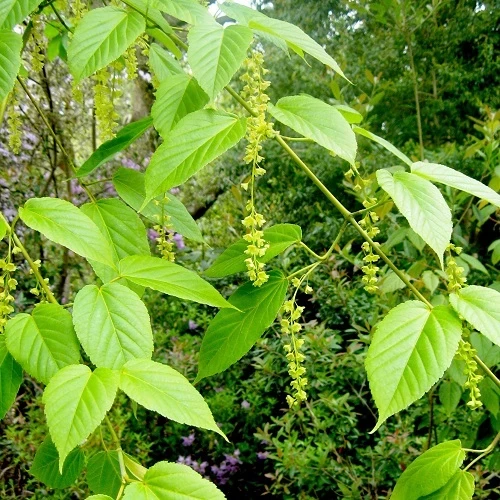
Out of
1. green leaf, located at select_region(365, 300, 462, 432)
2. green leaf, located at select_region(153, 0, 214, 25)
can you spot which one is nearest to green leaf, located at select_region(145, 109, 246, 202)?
green leaf, located at select_region(153, 0, 214, 25)

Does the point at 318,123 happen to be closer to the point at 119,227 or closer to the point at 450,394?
the point at 119,227

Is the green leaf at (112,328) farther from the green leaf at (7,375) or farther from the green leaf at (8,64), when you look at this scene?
the green leaf at (8,64)

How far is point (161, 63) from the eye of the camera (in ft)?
3.29

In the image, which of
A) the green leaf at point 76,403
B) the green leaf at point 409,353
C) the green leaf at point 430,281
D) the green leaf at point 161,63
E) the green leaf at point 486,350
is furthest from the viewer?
the green leaf at point 430,281

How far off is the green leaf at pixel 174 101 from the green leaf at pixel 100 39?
76 millimetres

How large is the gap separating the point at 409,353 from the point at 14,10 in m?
0.63

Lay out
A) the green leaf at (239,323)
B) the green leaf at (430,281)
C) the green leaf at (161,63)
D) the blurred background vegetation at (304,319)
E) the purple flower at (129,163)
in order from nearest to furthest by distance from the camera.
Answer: the green leaf at (239,323), the green leaf at (161,63), the green leaf at (430,281), the blurred background vegetation at (304,319), the purple flower at (129,163)

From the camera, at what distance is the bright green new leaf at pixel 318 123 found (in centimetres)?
69

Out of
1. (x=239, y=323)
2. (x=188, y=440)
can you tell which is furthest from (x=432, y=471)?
(x=188, y=440)

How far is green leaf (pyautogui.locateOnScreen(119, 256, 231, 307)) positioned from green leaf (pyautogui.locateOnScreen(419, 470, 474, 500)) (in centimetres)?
38

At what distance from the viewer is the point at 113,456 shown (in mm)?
812

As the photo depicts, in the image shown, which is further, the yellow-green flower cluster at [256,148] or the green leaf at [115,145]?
the green leaf at [115,145]

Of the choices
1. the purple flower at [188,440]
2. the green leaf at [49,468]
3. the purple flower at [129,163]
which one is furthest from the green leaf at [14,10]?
the purple flower at [129,163]

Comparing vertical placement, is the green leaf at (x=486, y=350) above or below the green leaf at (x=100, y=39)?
below
